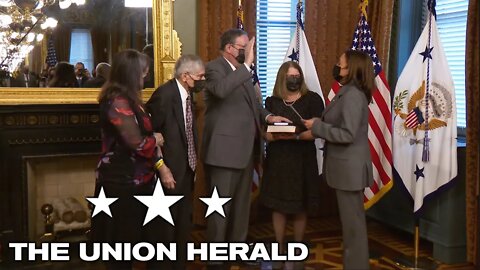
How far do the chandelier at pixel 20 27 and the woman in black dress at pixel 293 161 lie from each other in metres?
1.84

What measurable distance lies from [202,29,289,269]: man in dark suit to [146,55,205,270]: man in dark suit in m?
0.12

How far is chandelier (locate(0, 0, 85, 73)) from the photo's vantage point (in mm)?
3887

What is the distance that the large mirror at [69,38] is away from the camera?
154 inches

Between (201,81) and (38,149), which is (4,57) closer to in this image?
(38,149)

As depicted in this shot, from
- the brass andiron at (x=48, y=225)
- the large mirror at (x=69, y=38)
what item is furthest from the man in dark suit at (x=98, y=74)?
the brass andiron at (x=48, y=225)

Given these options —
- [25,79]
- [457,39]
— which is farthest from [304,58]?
[25,79]

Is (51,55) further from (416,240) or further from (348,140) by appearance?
(416,240)

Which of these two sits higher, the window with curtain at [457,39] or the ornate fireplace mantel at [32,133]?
the window with curtain at [457,39]

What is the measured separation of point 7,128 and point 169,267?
5.35ft

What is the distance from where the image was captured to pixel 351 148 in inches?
120

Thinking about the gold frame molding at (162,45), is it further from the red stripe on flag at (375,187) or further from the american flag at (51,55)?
the red stripe on flag at (375,187)

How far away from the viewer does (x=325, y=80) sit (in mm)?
5008

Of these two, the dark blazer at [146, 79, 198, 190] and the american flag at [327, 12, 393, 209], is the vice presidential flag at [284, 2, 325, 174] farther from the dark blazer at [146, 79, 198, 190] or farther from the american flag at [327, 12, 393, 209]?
the dark blazer at [146, 79, 198, 190]

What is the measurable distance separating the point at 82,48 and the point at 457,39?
307 cm
